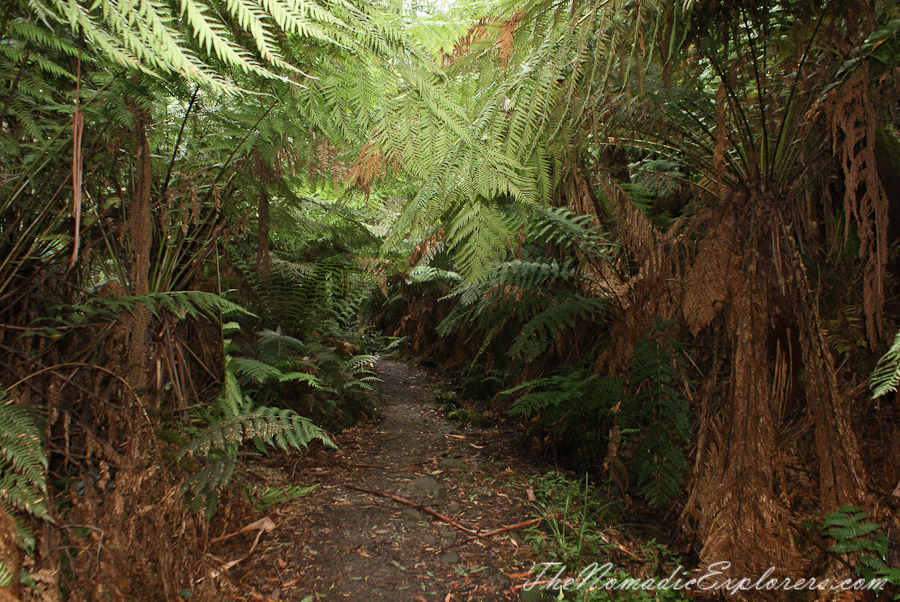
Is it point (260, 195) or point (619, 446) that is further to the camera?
point (619, 446)

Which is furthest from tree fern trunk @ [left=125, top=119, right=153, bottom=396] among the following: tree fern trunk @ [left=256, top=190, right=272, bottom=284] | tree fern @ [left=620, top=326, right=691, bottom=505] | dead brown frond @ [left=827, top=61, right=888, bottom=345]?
dead brown frond @ [left=827, top=61, right=888, bottom=345]

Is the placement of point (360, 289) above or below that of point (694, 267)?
below

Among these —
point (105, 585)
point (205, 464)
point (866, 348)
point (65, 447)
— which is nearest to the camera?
point (105, 585)

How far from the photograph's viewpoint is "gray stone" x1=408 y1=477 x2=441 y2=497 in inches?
92.7

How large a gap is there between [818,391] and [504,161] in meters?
1.42

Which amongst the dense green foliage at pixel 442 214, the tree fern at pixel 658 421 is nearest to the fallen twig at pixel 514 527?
the dense green foliage at pixel 442 214

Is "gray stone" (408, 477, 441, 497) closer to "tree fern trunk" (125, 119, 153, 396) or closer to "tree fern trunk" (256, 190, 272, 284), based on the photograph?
"tree fern trunk" (125, 119, 153, 396)

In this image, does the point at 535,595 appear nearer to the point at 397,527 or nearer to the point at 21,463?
the point at 397,527

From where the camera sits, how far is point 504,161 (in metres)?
1.36

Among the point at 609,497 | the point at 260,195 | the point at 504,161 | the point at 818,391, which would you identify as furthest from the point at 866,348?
the point at 260,195

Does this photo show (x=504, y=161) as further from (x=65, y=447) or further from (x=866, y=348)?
(x=866, y=348)

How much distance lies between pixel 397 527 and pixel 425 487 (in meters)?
0.43

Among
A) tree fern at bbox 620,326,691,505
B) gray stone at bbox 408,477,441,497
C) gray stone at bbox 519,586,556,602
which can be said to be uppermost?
tree fern at bbox 620,326,691,505

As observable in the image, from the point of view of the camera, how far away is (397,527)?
2.00 m
